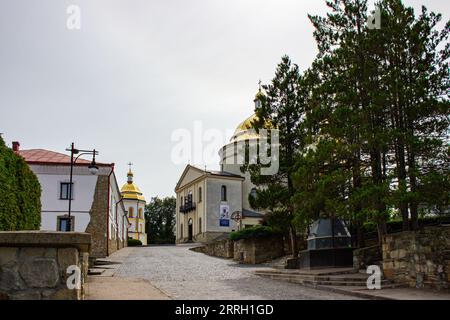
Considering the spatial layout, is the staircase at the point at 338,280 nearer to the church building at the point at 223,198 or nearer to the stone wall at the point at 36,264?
the stone wall at the point at 36,264

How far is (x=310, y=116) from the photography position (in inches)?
625

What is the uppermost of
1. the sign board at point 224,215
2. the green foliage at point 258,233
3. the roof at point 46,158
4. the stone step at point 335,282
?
the roof at point 46,158

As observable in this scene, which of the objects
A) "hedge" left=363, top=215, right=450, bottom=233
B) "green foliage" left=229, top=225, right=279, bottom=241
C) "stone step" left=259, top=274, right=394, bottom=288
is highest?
"hedge" left=363, top=215, right=450, bottom=233

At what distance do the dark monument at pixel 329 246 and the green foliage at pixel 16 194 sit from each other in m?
10.3

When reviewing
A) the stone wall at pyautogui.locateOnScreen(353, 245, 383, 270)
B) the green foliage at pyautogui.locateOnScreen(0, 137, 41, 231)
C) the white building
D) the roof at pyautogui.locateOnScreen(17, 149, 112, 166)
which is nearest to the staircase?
the stone wall at pyautogui.locateOnScreen(353, 245, 383, 270)

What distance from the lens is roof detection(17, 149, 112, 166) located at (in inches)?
1035

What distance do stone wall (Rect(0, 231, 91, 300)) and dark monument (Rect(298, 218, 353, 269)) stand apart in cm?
1392

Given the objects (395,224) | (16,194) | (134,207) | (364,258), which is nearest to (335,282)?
(364,258)

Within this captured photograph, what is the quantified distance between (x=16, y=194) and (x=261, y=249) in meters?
13.6

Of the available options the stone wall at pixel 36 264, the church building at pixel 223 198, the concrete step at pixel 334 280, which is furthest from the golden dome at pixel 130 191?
the stone wall at pixel 36 264

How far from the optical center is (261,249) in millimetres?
24531

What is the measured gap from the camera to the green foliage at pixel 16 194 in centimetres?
1338

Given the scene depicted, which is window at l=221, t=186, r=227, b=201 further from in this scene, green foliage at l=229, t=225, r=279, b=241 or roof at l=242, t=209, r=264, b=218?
green foliage at l=229, t=225, r=279, b=241
